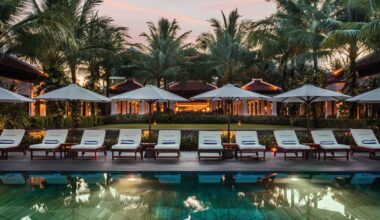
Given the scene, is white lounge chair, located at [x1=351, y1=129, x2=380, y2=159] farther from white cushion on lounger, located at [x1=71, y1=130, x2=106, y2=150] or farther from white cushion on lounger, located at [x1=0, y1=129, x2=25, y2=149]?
white cushion on lounger, located at [x1=0, y1=129, x2=25, y2=149]

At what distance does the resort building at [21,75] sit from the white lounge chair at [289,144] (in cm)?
1299

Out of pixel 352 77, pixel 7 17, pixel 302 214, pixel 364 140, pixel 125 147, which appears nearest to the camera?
pixel 302 214

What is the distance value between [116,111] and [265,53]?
1697 cm

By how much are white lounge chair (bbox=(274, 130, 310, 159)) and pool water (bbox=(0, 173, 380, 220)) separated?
2100 millimetres

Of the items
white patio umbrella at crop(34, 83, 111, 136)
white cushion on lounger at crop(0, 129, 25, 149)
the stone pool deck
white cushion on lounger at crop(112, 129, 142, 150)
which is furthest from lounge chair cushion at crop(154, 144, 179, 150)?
white cushion on lounger at crop(0, 129, 25, 149)

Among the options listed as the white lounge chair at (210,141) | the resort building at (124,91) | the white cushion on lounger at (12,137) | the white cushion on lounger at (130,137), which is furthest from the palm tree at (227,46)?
the white cushion on lounger at (12,137)

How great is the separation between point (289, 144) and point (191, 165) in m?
4.01

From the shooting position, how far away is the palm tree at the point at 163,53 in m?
31.3

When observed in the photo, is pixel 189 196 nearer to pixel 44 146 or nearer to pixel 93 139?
pixel 93 139

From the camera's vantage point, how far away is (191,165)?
11375 mm

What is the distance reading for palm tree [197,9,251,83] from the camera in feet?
102

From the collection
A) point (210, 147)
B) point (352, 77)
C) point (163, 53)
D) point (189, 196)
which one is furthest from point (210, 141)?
point (163, 53)

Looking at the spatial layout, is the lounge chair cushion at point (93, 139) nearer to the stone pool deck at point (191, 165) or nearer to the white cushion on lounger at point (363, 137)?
the stone pool deck at point (191, 165)

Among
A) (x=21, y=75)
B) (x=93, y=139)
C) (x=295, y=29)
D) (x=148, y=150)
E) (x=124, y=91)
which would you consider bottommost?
(x=148, y=150)
